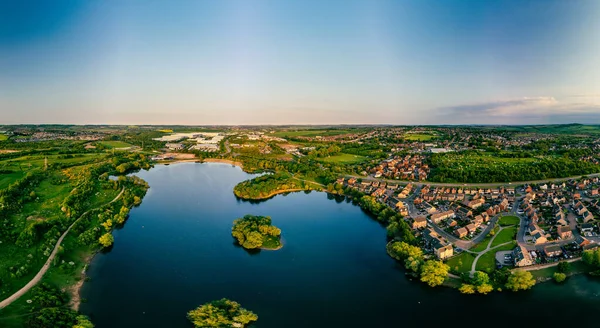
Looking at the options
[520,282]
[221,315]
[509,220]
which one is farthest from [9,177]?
[509,220]

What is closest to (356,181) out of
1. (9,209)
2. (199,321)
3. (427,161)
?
(427,161)

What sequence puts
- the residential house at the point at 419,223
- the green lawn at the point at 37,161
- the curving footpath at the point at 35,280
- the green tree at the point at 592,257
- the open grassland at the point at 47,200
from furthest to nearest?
the green lawn at the point at 37,161, the open grassland at the point at 47,200, the residential house at the point at 419,223, the green tree at the point at 592,257, the curving footpath at the point at 35,280

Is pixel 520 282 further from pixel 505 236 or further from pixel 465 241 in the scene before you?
pixel 505 236

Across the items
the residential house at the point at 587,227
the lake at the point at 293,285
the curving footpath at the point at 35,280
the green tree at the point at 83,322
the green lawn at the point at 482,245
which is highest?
the residential house at the point at 587,227

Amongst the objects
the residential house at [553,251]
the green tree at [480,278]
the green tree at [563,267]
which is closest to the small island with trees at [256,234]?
the green tree at [480,278]

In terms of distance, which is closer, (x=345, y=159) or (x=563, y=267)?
(x=563, y=267)

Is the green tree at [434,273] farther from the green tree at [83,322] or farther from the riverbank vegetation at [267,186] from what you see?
the riverbank vegetation at [267,186]

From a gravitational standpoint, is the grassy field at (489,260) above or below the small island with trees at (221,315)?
above
